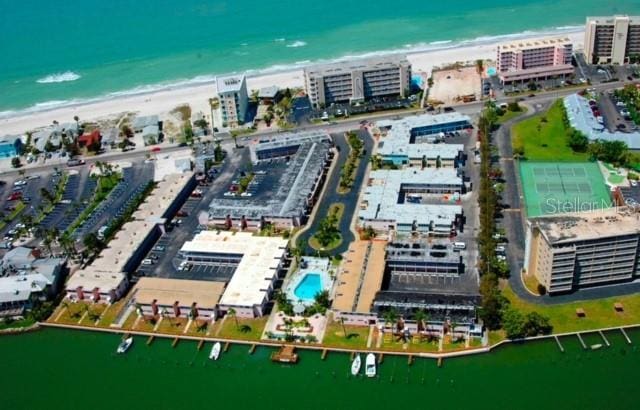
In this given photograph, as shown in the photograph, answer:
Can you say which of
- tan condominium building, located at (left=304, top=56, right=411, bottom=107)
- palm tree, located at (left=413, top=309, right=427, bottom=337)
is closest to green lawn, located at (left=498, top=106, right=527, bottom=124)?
tan condominium building, located at (left=304, top=56, right=411, bottom=107)

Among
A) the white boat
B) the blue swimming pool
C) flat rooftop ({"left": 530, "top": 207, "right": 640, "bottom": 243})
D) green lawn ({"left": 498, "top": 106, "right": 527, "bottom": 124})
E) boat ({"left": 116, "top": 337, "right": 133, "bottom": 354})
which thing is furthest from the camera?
green lawn ({"left": 498, "top": 106, "right": 527, "bottom": 124})

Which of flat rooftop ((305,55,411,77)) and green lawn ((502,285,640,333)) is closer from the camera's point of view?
green lawn ((502,285,640,333))

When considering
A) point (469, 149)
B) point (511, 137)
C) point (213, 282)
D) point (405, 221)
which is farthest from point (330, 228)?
point (511, 137)

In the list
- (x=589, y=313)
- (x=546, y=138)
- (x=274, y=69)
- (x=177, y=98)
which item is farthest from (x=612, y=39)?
(x=177, y=98)

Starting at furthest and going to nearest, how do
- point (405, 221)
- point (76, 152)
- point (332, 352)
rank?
point (76, 152) → point (405, 221) → point (332, 352)

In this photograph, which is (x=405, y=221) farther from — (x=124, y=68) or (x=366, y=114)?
(x=124, y=68)

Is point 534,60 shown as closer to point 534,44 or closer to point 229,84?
point 534,44

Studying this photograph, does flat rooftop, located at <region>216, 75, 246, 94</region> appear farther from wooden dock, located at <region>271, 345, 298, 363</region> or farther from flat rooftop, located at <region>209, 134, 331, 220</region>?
wooden dock, located at <region>271, 345, 298, 363</region>
